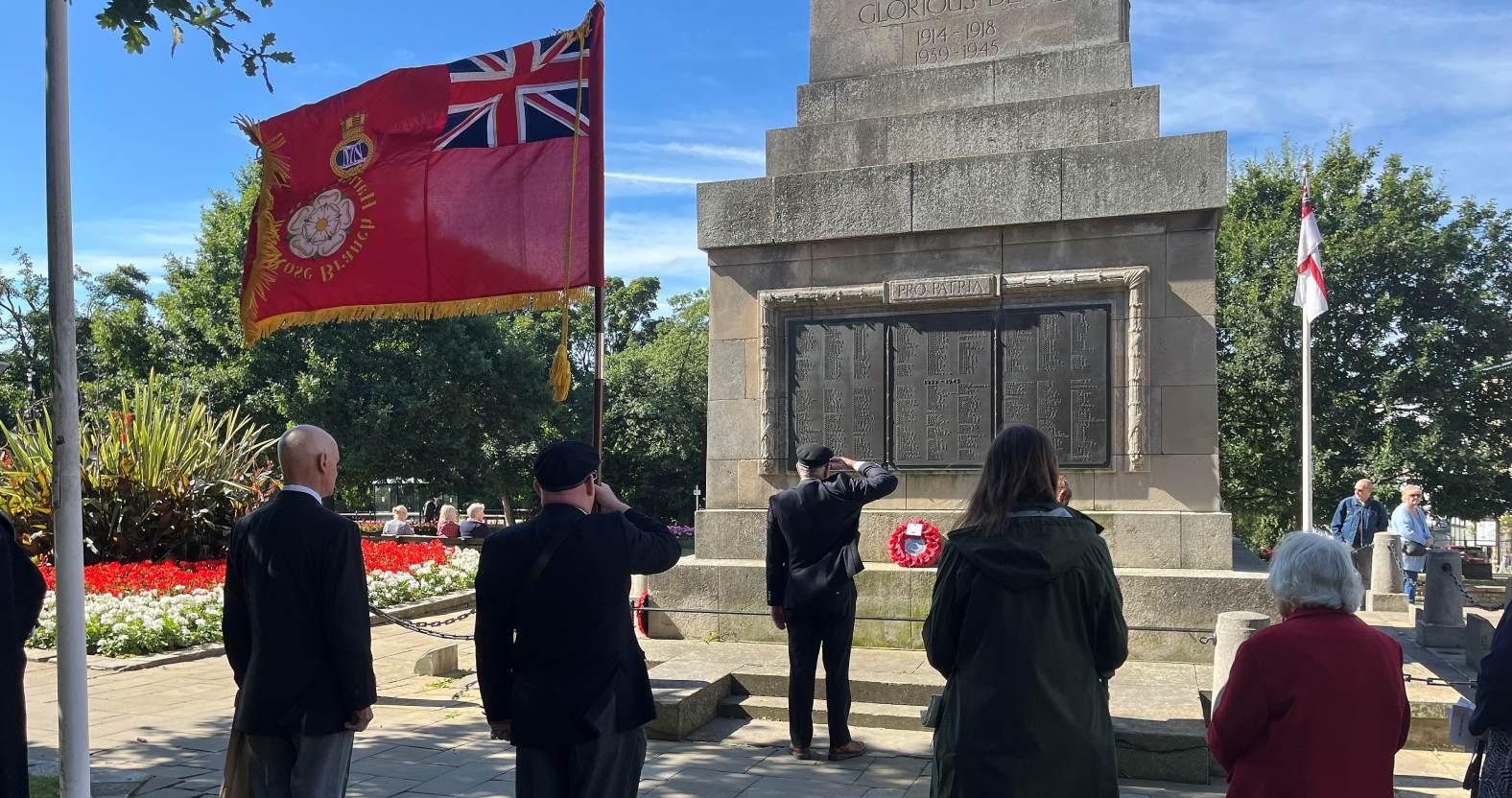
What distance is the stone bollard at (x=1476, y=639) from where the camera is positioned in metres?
9.09

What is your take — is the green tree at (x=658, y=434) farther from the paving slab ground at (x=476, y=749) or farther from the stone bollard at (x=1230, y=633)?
the stone bollard at (x=1230, y=633)

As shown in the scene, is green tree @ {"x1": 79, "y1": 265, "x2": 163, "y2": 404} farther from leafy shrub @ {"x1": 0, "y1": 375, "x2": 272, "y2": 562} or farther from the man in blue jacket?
the man in blue jacket

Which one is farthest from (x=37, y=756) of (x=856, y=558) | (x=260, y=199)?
(x=856, y=558)

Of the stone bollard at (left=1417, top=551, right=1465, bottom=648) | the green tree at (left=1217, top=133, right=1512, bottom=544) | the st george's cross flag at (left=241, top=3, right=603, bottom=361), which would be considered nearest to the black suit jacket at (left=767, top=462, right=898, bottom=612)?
the st george's cross flag at (left=241, top=3, right=603, bottom=361)

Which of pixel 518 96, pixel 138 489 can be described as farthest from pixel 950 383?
pixel 138 489

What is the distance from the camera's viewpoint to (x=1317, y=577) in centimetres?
313

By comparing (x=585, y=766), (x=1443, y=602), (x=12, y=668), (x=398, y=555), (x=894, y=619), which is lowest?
(x=398, y=555)

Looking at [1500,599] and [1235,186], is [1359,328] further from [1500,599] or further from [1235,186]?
[1500,599]

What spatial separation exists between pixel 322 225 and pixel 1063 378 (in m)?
5.81

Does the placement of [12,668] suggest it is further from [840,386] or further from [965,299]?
[965,299]

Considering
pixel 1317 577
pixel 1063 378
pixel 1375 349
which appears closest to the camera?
pixel 1317 577

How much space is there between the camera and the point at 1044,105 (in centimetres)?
965

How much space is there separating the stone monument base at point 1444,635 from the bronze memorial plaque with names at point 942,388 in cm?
479

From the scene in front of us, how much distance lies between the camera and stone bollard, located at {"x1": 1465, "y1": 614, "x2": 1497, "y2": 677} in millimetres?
9094
